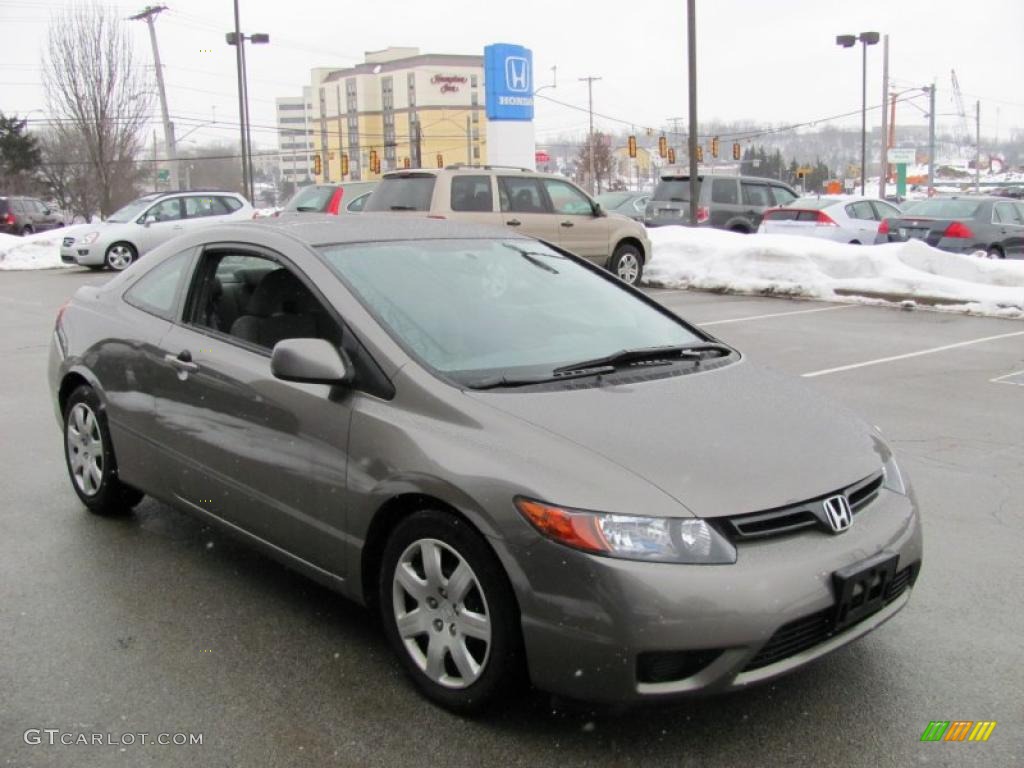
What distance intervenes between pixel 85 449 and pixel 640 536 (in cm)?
340

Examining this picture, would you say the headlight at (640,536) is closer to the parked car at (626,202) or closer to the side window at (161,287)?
the side window at (161,287)

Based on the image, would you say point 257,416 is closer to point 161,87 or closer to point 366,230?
point 366,230

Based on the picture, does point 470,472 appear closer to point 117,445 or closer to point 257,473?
point 257,473

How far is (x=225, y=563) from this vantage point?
441cm

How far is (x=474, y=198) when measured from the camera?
14523mm

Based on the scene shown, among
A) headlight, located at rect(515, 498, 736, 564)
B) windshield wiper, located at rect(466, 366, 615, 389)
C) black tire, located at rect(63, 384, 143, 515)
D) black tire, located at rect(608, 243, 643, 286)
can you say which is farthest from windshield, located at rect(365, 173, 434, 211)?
headlight, located at rect(515, 498, 736, 564)

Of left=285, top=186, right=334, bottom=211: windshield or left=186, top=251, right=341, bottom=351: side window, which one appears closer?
left=186, top=251, right=341, bottom=351: side window

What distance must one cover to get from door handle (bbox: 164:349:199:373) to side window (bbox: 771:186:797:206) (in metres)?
19.6

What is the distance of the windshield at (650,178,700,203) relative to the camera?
22.1 meters

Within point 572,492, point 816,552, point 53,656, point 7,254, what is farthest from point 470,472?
point 7,254

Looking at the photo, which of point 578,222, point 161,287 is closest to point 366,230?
point 161,287

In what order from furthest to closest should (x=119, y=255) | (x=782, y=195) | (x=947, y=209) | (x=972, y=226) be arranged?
(x=782, y=195), (x=119, y=255), (x=947, y=209), (x=972, y=226)

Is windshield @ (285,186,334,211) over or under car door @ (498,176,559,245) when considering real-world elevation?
over

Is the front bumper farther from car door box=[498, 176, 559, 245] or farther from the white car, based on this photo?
the white car
